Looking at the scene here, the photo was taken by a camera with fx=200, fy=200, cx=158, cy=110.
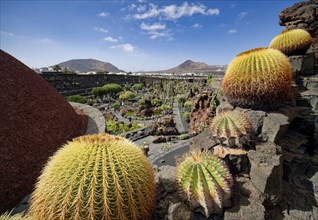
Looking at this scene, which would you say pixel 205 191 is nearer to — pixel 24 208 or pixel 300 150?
pixel 300 150

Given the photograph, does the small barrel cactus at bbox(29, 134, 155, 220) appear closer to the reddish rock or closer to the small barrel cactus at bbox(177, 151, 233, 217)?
the small barrel cactus at bbox(177, 151, 233, 217)

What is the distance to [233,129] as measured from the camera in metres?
3.72

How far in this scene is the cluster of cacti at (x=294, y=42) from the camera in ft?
22.9

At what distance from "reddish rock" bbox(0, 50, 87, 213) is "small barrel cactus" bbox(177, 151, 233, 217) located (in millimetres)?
4811

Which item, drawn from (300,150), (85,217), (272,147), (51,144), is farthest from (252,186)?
(51,144)

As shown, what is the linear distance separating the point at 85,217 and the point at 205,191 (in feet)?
5.32

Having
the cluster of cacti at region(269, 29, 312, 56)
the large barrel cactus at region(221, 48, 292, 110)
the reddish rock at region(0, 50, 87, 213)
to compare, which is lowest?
the reddish rock at region(0, 50, 87, 213)

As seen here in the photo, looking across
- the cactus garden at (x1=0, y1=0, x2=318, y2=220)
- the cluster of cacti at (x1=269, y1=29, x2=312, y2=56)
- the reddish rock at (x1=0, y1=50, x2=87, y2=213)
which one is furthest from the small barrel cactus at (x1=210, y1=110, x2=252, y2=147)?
the reddish rock at (x1=0, y1=50, x2=87, y2=213)

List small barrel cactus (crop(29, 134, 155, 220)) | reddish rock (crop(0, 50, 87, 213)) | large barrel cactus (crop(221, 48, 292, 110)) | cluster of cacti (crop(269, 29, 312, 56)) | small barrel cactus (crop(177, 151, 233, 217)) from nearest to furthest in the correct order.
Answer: small barrel cactus (crop(29, 134, 155, 220)) < small barrel cactus (crop(177, 151, 233, 217)) < large barrel cactus (crop(221, 48, 292, 110)) < reddish rock (crop(0, 50, 87, 213)) < cluster of cacti (crop(269, 29, 312, 56))

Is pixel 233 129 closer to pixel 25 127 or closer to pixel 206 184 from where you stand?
pixel 206 184

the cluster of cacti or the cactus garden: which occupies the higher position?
the cluster of cacti

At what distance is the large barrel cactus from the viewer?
170 inches

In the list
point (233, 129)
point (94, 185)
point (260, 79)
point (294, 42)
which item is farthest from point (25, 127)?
point (294, 42)

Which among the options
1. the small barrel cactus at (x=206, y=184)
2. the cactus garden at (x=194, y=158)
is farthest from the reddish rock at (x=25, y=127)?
the small barrel cactus at (x=206, y=184)
